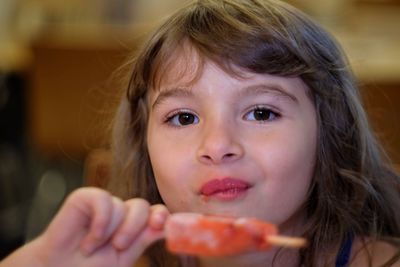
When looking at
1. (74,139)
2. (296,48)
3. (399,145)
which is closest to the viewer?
(296,48)

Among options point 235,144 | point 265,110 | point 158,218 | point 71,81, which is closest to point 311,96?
point 265,110

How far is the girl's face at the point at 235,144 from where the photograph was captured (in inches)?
44.5

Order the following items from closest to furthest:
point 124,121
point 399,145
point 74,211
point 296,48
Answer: point 74,211, point 296,48, point 124,121, point 399,145

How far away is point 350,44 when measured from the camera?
304 centimetres

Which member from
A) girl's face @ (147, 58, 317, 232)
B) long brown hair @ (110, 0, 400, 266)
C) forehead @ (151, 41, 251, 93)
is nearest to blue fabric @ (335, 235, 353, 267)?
long brown hair @ (110, 0, 400, 266)

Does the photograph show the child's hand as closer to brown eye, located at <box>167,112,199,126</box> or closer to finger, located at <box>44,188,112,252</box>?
finger, located at <box>44,188,112,252</box>

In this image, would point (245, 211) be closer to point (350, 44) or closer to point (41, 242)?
point (41, 242)

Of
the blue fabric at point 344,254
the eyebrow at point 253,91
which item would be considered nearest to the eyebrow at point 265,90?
the eyebrow at point 253,91

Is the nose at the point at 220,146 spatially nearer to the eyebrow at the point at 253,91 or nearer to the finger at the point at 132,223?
the eyebrow at the point at 253,91

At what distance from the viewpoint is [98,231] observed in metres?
0.93

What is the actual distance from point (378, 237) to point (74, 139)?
5.85 feet

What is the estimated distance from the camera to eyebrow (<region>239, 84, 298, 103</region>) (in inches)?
46.9

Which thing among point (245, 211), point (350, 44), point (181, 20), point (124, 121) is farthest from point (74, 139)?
point (245, 211)

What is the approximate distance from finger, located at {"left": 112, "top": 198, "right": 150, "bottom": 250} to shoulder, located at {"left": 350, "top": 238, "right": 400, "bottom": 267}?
0.51 m
